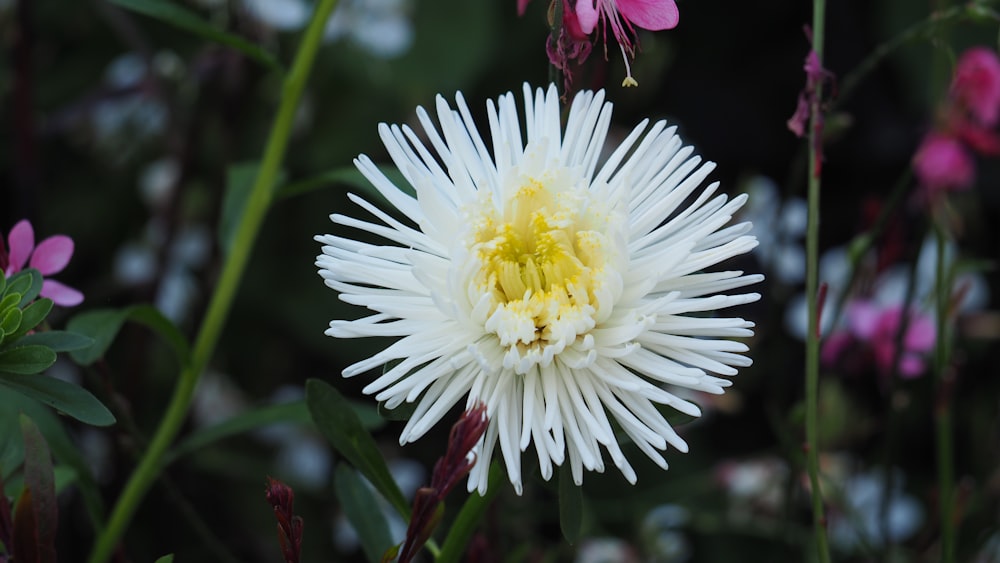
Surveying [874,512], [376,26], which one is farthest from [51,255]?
[874,512]

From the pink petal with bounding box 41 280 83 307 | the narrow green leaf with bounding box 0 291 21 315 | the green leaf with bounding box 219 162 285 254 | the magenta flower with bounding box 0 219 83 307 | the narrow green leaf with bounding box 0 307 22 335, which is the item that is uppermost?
the green leaf with bounding box 219 162 285 254

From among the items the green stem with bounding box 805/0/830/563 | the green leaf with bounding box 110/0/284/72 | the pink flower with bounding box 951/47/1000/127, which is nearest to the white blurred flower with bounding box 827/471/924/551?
the pink flower with bounding box 951/47/1000/127

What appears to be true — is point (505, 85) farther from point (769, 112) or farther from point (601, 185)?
point (601, 185)

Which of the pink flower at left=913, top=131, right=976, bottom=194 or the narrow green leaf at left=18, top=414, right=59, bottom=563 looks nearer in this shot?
the narrow green leaf at left=18, top=414, right=59, bottom=563

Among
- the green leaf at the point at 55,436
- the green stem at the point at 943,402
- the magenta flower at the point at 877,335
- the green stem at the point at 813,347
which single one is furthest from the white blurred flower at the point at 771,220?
the green leaf at the point at 55,436

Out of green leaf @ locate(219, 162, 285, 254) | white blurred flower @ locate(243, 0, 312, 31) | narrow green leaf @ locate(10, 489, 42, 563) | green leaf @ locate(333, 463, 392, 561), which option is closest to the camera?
narrow green leaf @ locate(10, 489, 42, 563)

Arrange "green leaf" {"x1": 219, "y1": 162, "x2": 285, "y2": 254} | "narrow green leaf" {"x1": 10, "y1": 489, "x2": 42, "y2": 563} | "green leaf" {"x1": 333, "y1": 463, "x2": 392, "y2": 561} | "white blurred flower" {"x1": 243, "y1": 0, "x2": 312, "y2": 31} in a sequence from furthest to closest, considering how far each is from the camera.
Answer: "white blurred flower" {"x1": 243, "y1": 0, "x2": 312, "y2": 31} → "green leaf" {"x1": 219, "y1": 162, "x2": 285, "y2": 254} → "green leaf" {"x1": 333, "y1": 463, "x2": 392, "y2": 561} → "narrow green leaf" {"x1": 10, "y1": 489, "x2": 42, "y2": 563}

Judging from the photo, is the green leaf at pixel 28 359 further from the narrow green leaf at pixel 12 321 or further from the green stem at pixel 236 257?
the green stem at pixel 236 257

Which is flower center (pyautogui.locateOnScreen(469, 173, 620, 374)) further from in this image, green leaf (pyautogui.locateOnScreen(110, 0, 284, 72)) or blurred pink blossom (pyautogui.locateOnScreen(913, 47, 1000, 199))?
blurred pink blossom (pyautogui.locateOnScreen(913, 47, 1000, 199))
